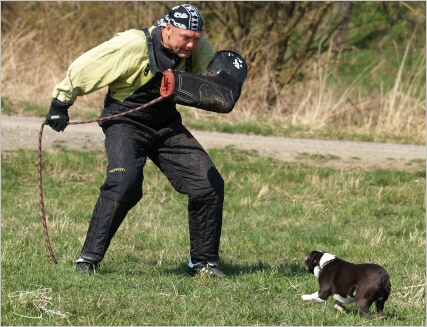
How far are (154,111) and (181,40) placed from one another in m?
0.59

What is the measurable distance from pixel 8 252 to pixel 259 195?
3.99 metres

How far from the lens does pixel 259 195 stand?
1031 centimetres

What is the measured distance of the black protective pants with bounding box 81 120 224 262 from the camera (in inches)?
253

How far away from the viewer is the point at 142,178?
658cm

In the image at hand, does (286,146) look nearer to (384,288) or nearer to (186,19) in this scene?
(186,19)

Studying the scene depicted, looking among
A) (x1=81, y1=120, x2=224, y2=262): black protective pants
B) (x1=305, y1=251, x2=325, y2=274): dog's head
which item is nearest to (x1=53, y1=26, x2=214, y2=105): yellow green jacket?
(x1=81, y1=120, x2=224, y2=262): black protective pants

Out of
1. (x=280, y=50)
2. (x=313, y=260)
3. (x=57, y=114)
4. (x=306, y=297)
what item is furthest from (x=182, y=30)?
(x=280, y=50)

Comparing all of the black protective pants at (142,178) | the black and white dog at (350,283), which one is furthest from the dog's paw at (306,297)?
the black protective pants at (142,178)

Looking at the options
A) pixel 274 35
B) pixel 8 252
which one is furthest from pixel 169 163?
pixel 274 35

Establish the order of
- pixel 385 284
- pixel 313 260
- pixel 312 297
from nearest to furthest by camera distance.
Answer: pixel 385 284, pixel 312 297, pixel 313 260

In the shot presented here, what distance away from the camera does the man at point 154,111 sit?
6.36 metres

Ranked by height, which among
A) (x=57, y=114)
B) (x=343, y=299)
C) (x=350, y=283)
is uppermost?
(x=57, y=114)

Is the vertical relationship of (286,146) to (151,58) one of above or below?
below

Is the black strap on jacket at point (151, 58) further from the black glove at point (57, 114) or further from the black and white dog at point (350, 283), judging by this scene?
the black and white dog at point (350, 283)
